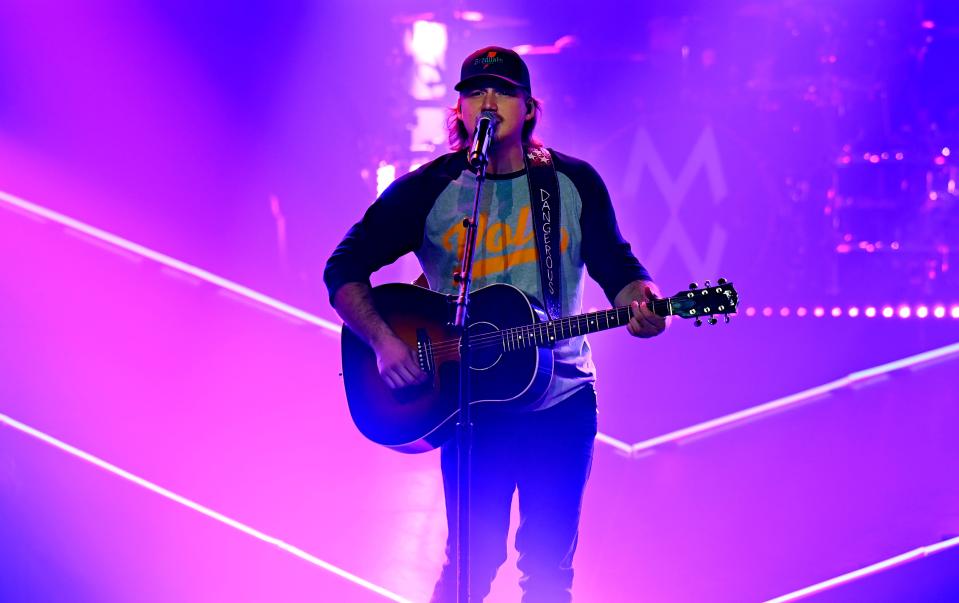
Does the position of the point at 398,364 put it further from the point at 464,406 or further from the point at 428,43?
the point at 428,43

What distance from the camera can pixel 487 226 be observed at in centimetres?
304

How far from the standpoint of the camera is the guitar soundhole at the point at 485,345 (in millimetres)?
2850

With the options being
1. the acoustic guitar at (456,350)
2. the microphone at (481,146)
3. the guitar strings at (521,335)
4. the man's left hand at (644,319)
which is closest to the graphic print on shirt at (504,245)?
the acoustic guitar at (456,350)

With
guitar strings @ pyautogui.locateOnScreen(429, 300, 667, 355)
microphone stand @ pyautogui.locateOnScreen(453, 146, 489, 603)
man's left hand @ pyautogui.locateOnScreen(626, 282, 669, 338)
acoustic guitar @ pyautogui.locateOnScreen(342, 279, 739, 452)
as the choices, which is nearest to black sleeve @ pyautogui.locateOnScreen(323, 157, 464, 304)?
acoustic guitar @ pyautogui.locateOnScreen(342, 279, 739, 452)

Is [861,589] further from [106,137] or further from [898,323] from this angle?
[106,137]

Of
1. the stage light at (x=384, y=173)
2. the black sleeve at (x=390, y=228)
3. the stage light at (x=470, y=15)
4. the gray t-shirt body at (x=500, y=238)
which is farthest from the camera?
the stage light at (x=384, y=173)

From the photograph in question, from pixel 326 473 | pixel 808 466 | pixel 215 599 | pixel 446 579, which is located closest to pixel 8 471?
pixel 215 599

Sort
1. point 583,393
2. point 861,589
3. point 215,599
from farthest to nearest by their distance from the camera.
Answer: point 215,599
point 861,589
point 583,393

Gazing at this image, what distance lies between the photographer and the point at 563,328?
279cm

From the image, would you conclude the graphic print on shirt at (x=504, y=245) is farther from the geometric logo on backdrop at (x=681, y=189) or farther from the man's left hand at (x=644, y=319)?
the geometric logo on backdrop at (x=681, y=189)

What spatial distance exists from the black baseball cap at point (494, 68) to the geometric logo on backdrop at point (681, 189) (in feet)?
5.26

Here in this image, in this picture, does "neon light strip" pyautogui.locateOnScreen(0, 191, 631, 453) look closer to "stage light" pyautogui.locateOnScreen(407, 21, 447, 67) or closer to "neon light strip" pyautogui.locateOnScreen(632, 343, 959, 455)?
"stage light" pyautogui.locateOnScreen(407, 21, 447, 67)

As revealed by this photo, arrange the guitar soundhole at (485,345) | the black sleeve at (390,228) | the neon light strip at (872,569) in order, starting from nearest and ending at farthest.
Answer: the guitar soundhole at (485,345) → the black sleeve at (390,228) → the neon light strip at (872,569)

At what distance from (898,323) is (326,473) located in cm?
282
